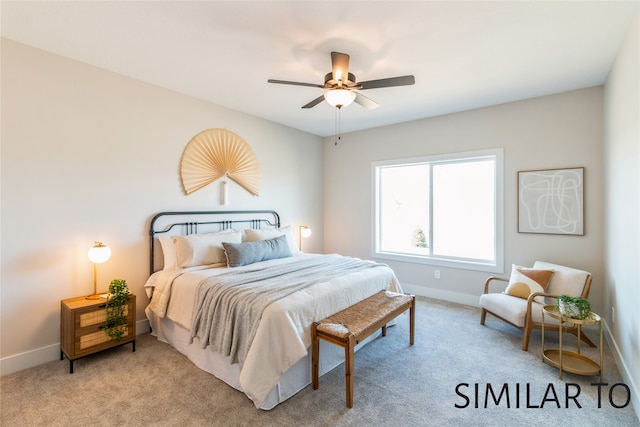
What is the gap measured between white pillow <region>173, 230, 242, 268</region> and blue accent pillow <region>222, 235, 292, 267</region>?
0.14 meters

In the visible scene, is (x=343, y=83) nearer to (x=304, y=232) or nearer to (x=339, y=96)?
(x=339, y=96)

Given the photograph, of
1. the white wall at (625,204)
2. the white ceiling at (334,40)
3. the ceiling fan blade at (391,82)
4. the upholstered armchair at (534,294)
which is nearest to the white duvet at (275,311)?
the upholstered armchair at (534,294)

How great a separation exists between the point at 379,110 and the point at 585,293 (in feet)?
10.4

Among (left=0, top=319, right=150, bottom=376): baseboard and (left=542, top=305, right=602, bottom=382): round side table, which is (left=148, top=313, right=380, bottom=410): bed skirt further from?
(left=542, top=305, right=602, bottom=382): round side table

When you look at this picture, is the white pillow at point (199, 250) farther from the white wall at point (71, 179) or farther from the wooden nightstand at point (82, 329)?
the wooden nightstand at point (82, 329)

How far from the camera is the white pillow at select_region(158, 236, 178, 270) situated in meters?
3.22

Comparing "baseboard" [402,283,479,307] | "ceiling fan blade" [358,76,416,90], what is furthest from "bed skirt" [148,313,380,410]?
"ceiling fan blade" [358,76,416,90]

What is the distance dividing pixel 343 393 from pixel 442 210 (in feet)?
10.6

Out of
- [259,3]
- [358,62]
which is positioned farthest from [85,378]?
[358,62]

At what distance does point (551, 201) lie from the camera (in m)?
3.61

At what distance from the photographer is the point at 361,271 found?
318 centimetres

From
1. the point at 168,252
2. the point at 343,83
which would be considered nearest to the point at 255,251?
the point at 168,252

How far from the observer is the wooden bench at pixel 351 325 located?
2.10 metres

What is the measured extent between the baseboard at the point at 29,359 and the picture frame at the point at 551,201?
17.5 ft
